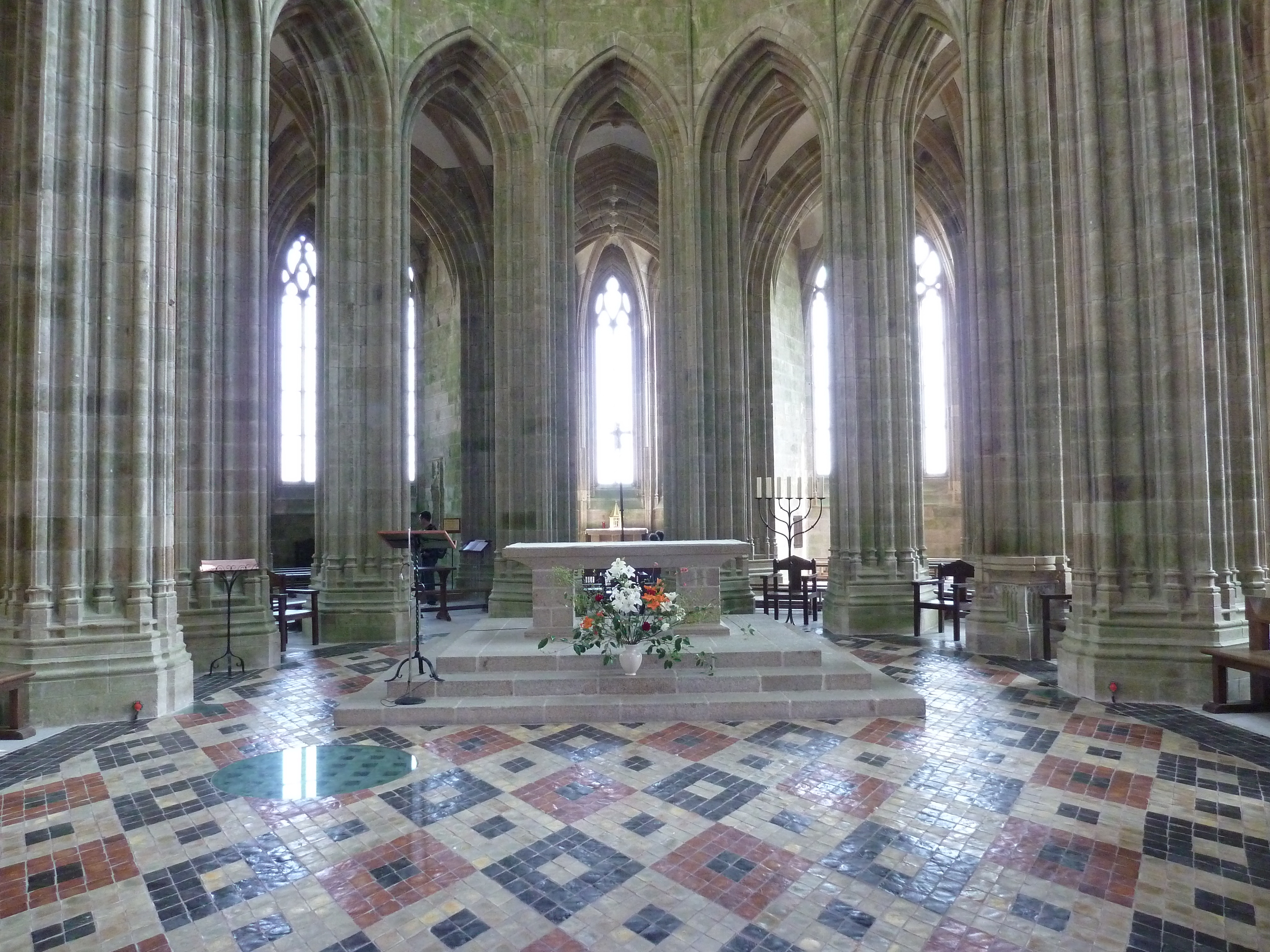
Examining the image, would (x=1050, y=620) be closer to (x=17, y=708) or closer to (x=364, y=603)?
(x=364, y=603)

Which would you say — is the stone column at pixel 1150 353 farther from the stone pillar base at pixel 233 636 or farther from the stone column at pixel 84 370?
the stone column at pixel 84 370

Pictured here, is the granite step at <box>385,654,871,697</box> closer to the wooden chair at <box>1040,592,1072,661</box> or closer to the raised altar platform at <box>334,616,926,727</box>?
the raised altar platform at <box>334,616,926,727</box>

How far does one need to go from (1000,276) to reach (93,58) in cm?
1066

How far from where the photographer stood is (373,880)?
4078mm

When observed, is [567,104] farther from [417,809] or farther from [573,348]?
[417,809]

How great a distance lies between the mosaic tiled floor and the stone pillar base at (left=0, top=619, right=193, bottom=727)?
1.15ft

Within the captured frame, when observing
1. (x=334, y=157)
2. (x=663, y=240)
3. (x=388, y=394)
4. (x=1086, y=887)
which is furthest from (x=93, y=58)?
(x=1086, y=887)

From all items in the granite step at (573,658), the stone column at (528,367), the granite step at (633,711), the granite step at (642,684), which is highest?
the stone column at (528,367)

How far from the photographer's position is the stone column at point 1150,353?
7605 mm

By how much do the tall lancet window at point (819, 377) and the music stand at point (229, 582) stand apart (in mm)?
19381

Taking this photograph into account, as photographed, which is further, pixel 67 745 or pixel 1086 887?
pixel 67 745

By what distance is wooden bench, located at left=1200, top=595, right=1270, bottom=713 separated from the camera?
695cm

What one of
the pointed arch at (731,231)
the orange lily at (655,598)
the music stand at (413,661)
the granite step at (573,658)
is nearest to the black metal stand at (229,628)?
the music stand at (413,661)

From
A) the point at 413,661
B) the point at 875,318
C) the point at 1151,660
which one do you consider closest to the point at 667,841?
the point at 413,661
